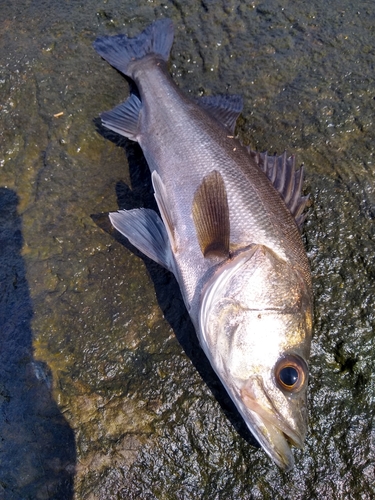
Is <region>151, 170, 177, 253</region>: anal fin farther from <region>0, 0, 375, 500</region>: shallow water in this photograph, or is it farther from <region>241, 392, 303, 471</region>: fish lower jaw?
<region>241, 392, 303, 471</region>: fish lower jaw

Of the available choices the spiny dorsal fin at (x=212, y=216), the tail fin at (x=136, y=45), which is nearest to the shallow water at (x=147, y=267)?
the tail fin at (x=136, y=45)

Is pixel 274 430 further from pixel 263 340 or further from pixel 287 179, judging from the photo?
pixel 287 179

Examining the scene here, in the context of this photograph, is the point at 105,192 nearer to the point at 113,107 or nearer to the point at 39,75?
the point at 113,107

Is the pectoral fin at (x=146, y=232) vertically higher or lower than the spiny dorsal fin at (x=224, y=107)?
lower

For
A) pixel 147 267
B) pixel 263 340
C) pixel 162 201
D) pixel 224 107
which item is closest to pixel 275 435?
pixel 263 340

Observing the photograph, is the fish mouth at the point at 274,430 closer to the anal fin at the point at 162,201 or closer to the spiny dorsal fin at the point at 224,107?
the anal fin at the point at 162,201

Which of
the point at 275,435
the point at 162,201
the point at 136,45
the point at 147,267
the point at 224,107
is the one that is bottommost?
the point at 275,435

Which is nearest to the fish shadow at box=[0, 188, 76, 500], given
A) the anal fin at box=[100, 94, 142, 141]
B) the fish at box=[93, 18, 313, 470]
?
the fish at box=[93, 18, 313, 470]
